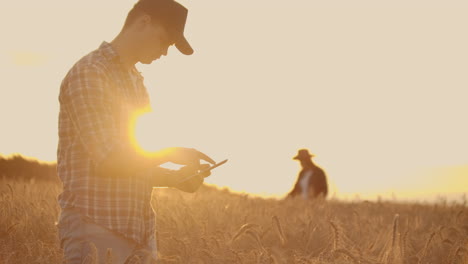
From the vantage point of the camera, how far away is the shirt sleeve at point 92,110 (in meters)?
3.04

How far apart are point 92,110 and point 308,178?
39.5 feet

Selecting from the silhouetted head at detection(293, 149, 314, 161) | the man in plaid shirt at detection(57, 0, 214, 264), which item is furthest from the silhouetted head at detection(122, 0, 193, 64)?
the silhouetted head at detection(293, 149, 314, 161)

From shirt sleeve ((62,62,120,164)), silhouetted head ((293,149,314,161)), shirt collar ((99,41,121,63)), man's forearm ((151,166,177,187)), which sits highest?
silhouetted head ((293,149,314,161))

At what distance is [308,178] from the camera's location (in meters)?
14.8

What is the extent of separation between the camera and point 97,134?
120 inches

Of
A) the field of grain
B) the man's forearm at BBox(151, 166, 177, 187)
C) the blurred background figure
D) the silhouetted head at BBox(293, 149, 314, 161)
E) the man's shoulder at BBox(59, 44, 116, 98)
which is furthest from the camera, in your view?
the silhouetted head at BBox(293, 149, 314, 161)

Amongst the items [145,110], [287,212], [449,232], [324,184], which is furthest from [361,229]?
[324,184]

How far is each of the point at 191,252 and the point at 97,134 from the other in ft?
4.93

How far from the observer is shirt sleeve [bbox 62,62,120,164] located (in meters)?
3.04

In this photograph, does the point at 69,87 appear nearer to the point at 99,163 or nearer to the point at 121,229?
the point at 99,163

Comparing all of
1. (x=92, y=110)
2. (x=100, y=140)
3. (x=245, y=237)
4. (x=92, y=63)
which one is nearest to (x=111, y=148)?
(x=100, y=140)

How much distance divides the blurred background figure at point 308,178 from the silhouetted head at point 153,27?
11.3 metres

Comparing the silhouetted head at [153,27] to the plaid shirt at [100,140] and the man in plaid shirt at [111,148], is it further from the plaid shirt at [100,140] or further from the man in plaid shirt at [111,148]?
the plaid shirt at [100,140]

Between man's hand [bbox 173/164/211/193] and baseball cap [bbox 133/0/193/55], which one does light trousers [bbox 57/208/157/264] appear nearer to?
man's hand [bbox 173/164/211/193]
